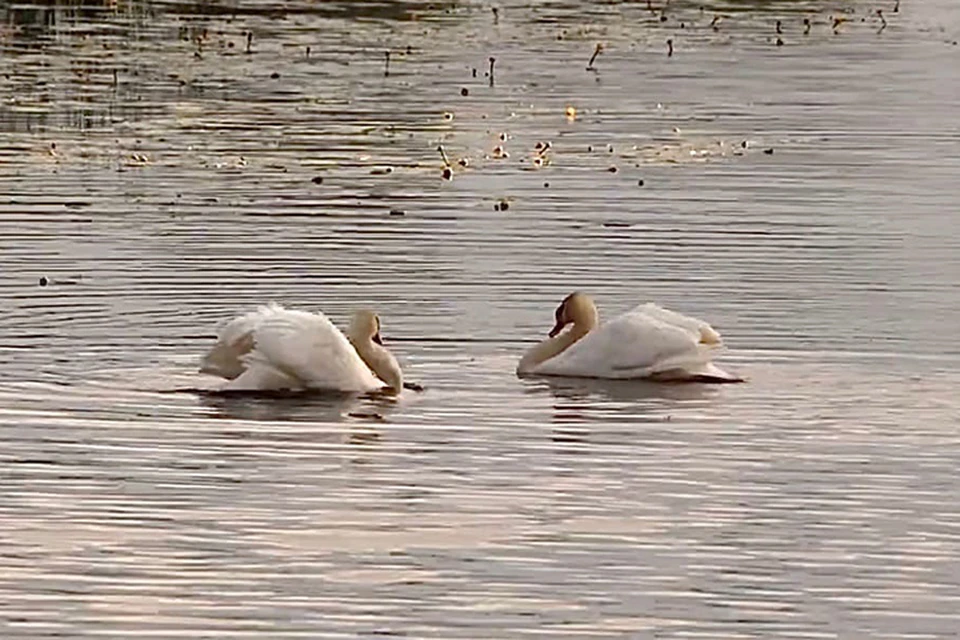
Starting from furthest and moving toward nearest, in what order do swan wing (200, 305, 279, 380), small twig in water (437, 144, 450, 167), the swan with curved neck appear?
small twig in water (437, 144, 450, 167), the swan with curved neck, swan wing (200, 305, 279, 380)

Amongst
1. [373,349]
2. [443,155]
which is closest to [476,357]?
[373,349]

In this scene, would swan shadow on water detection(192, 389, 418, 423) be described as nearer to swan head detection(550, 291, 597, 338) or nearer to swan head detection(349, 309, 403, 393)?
swan head detection(349, 309, 403, 393)

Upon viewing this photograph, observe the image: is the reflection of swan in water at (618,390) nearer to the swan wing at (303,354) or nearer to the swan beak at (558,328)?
the swan beak at (558,328)

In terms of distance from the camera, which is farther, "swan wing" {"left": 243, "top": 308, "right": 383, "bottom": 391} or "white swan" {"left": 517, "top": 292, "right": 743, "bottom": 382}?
"white swan" {"left": 517, "top": 292, "right": 743, "bottom": 382}

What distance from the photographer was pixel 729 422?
511 inches

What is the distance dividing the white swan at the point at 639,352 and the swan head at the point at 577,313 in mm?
356

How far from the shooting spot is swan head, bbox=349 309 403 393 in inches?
533

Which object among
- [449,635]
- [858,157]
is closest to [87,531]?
[449,635]

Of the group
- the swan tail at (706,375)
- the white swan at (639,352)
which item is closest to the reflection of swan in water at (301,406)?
the white swan at (639,352)

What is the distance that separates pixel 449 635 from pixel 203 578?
1004 millimetres

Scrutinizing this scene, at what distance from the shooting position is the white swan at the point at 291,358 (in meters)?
13.3

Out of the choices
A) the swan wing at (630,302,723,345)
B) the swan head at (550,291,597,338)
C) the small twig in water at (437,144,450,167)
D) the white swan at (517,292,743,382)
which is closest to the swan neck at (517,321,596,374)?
the white swan at (517,292,743,382)

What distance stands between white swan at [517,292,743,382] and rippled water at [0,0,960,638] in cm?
12

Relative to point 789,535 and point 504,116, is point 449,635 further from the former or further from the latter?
point 504,116
